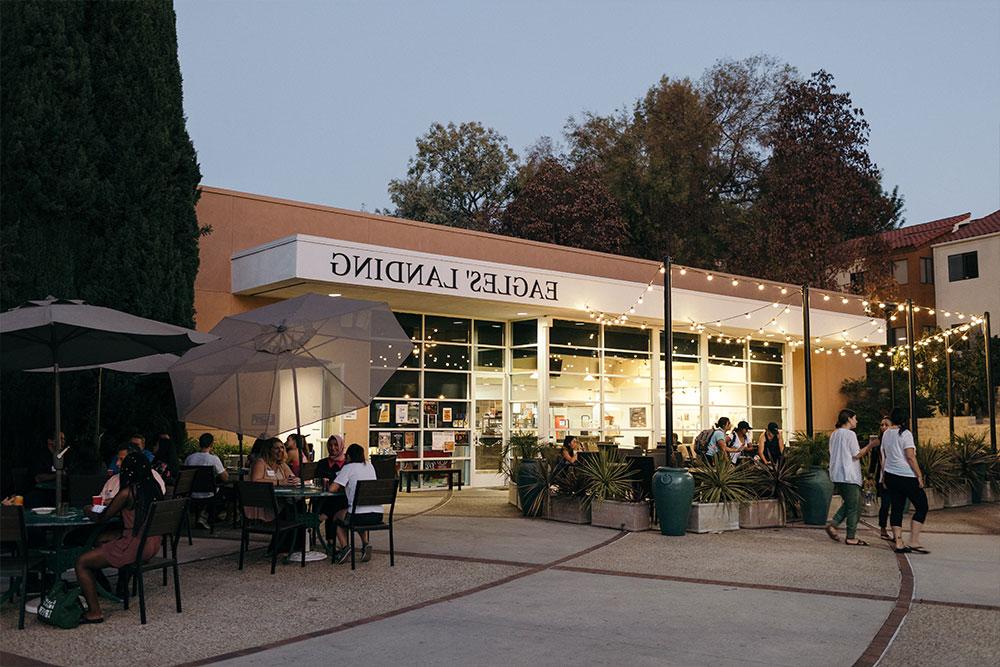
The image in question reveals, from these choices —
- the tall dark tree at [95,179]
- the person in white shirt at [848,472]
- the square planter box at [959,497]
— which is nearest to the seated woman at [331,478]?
the tall dark tree at [95,179]

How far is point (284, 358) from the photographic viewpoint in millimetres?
11148

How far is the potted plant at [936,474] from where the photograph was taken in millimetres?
16953

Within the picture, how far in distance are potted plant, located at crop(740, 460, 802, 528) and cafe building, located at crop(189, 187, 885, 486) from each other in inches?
260

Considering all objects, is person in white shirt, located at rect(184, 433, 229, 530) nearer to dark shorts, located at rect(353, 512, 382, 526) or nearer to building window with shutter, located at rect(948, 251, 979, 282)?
dark shorts, located at rect(353, 512, 382, 526)

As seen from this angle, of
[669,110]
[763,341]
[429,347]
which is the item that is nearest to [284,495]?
[429,347]

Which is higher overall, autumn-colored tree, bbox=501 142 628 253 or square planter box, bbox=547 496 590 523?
autumn-colored tree, bbox=501 142 628 253

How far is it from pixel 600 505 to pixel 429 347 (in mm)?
7519

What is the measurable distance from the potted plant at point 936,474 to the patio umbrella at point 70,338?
42.6 feet

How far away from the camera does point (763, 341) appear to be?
28.1 metres

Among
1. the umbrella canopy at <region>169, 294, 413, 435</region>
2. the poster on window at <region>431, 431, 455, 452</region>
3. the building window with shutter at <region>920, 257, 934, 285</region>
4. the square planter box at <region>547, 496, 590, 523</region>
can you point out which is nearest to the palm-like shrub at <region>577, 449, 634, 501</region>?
the square planter box at <region>547, 496, 590, 523</region>

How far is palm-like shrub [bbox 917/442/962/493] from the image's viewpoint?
17016 millimetres

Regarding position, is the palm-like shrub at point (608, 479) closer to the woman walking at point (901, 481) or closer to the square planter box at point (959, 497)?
the woman walking at point (901, 481)

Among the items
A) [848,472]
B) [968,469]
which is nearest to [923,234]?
[968,469]

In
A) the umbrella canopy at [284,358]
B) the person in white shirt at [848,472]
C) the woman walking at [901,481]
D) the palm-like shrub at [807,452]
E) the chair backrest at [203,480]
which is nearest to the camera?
the umbrella canopy at [284,358]
